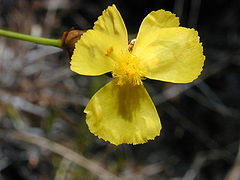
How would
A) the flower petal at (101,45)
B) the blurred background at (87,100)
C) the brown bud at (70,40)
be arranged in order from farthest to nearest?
the blurred background at (87,100)
the brown bud at (70,40)
the flower petal at (101,45)

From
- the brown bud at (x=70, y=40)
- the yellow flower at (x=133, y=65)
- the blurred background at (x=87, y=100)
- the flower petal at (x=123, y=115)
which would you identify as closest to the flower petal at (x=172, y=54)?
the yellow flower at (x=133, y=65)

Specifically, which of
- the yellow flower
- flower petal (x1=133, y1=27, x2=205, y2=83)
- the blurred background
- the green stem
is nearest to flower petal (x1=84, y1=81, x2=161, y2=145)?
the yellow flower

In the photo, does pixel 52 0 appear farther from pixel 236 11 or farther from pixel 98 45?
pixel 98 45

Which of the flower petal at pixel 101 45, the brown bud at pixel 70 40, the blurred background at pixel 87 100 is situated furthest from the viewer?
the blurred background at pixel 87 100

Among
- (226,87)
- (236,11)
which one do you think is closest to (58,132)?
(226,87)

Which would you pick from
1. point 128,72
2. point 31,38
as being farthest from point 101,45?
point 31,38

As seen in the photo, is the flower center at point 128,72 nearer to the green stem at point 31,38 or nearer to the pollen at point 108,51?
the pollen at point 108,51

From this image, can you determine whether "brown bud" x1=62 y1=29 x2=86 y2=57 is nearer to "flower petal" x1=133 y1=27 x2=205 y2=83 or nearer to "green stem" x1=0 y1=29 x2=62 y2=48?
"green stem" x1=0 y1=29 x2=62 y2=48
